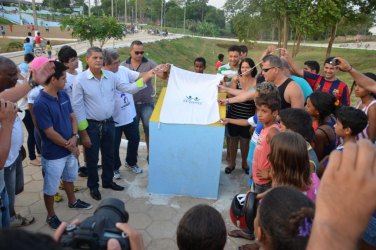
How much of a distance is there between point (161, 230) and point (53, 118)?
1.60 metres

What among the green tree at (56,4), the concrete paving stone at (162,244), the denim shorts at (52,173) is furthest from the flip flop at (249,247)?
the green tree at (56,4)

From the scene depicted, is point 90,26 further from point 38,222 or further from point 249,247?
point 249,247

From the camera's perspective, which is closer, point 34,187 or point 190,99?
point 190,99

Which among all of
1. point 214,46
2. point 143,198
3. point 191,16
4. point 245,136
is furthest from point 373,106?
point 191,16

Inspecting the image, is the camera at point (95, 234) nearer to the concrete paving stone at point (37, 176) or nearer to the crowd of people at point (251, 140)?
the crowd of people at point (251, 140)

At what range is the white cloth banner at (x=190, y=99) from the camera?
3.71 m

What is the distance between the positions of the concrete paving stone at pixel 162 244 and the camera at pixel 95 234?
1790mm

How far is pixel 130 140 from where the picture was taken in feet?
15.0

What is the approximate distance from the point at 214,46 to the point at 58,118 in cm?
4363

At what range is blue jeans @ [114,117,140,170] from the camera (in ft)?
14.5

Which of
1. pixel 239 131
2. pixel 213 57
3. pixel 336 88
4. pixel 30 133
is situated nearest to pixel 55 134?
pixel 30 133

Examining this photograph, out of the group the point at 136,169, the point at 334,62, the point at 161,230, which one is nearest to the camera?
the point at 161,230

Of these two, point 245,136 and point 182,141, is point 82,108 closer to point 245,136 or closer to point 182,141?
point 182,141

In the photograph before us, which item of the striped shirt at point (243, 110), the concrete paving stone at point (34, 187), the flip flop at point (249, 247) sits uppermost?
the striped shirt at point (243, 110)
